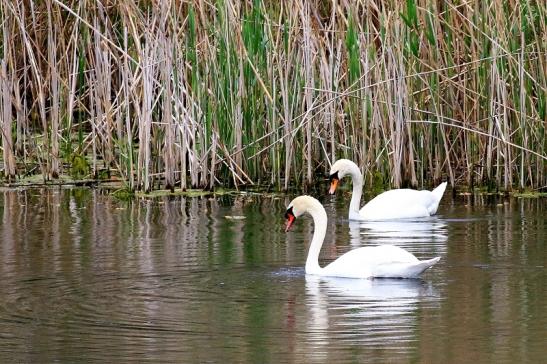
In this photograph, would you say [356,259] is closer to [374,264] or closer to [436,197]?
[374,264]

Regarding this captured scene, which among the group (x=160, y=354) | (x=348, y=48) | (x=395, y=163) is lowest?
(x=160, y=354)

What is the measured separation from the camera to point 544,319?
715 centimetres

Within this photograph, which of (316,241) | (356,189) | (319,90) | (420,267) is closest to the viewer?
(420,267)

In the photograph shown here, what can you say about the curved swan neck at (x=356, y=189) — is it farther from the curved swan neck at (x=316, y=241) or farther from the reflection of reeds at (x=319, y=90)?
the curved swan neck at (x=316, y=241)

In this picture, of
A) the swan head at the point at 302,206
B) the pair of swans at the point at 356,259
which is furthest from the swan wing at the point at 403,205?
the swan head at the point at 302,206

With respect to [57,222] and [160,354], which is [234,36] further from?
[160,354]

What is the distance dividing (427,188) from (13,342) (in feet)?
24.2

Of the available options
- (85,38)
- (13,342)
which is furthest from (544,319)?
(85,38)

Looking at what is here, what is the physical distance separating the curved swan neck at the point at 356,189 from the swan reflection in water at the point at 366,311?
3547 mm

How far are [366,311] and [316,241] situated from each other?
1.71 metres

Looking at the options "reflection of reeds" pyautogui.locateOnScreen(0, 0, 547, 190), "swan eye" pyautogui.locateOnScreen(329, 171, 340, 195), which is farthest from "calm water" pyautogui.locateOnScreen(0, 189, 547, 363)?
"reflection of reeds" pyautogui.locateOnScreen(0, 0, 547, 190)

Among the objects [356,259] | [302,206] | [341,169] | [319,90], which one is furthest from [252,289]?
[319,90]

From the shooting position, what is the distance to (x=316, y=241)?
925 centimetres

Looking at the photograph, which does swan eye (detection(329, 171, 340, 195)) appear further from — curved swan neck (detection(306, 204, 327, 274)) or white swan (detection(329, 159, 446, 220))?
curved swan neck (detection(306, 204, 327, 274))
